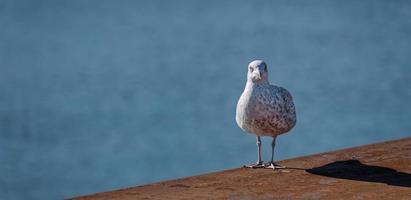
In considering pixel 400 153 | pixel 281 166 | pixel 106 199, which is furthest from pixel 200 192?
pixel 400 153

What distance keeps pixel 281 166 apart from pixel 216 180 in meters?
0.54

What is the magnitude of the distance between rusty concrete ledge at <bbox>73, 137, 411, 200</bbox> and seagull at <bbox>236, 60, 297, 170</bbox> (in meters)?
0.24

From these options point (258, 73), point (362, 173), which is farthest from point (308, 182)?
point (258, 73)

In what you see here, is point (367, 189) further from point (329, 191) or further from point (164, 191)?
point (164, 191)

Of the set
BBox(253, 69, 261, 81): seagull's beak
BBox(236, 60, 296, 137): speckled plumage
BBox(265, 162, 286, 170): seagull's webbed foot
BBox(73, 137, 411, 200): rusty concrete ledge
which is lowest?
BBox(73, 137, 411, 200): rusty concrete ledge

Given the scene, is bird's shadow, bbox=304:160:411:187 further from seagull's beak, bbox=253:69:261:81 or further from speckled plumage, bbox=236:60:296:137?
seagull's beak, bbox=253:69:261:81

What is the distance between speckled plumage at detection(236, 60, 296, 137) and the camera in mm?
4965

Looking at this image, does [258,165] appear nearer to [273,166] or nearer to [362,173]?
[273,166]

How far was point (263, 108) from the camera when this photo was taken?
4.96 metres

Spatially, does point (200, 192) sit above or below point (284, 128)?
below

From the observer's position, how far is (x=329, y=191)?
13.9 ft

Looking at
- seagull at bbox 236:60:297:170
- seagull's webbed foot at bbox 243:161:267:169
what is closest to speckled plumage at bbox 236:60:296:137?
seagull at bbox 236:60:297:170

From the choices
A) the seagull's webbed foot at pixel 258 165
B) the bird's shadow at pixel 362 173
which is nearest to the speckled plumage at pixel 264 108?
the seagull's webbed foot at pixel 258 165

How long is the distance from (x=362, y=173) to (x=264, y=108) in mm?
712
